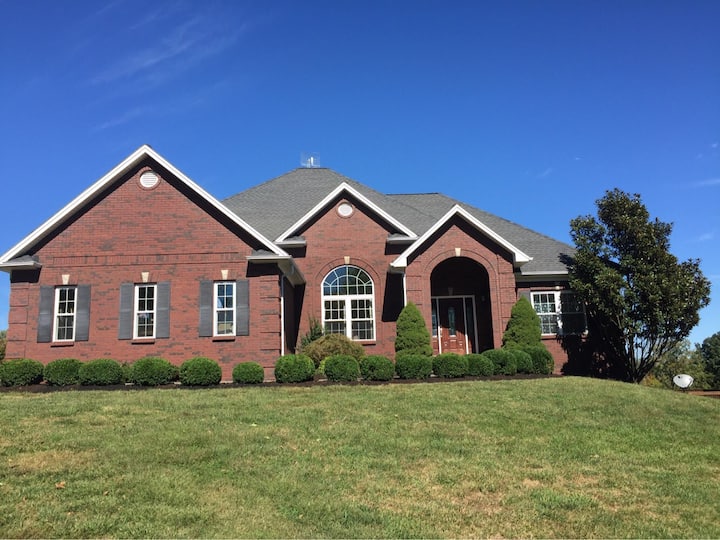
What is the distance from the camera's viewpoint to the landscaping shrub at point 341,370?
51.4 feet

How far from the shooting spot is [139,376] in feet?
51.1

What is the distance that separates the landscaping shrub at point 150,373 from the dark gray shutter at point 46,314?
4.17 m

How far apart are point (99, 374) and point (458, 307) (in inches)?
497

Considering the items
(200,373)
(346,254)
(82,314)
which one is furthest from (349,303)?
(82,314)

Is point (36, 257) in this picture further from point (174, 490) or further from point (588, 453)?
point (588, 453)

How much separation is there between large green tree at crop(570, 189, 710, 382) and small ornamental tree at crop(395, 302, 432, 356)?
562 centimetres

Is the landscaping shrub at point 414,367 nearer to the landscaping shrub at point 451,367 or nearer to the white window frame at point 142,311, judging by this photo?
the landscaping shrub at point 451,367

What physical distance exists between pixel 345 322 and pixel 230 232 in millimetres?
5420

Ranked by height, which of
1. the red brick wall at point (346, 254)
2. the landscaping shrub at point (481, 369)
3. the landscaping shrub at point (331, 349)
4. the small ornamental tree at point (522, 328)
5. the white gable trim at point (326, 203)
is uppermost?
the white gable trim at point (326, 203)

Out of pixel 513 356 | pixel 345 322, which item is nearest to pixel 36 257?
pixel 345 322

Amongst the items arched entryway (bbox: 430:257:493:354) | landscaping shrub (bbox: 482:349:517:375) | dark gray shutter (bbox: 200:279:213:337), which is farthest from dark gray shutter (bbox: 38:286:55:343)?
landscaping shrub (bbox: 482:349:517:375)

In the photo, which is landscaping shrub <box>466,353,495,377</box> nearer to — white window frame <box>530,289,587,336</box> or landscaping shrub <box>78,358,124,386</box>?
white window frame <box>530,289,587,336</box>

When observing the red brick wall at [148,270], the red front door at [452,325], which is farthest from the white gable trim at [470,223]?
the red brick wall at [148,270]

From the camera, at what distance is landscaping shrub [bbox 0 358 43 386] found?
1565 cm
